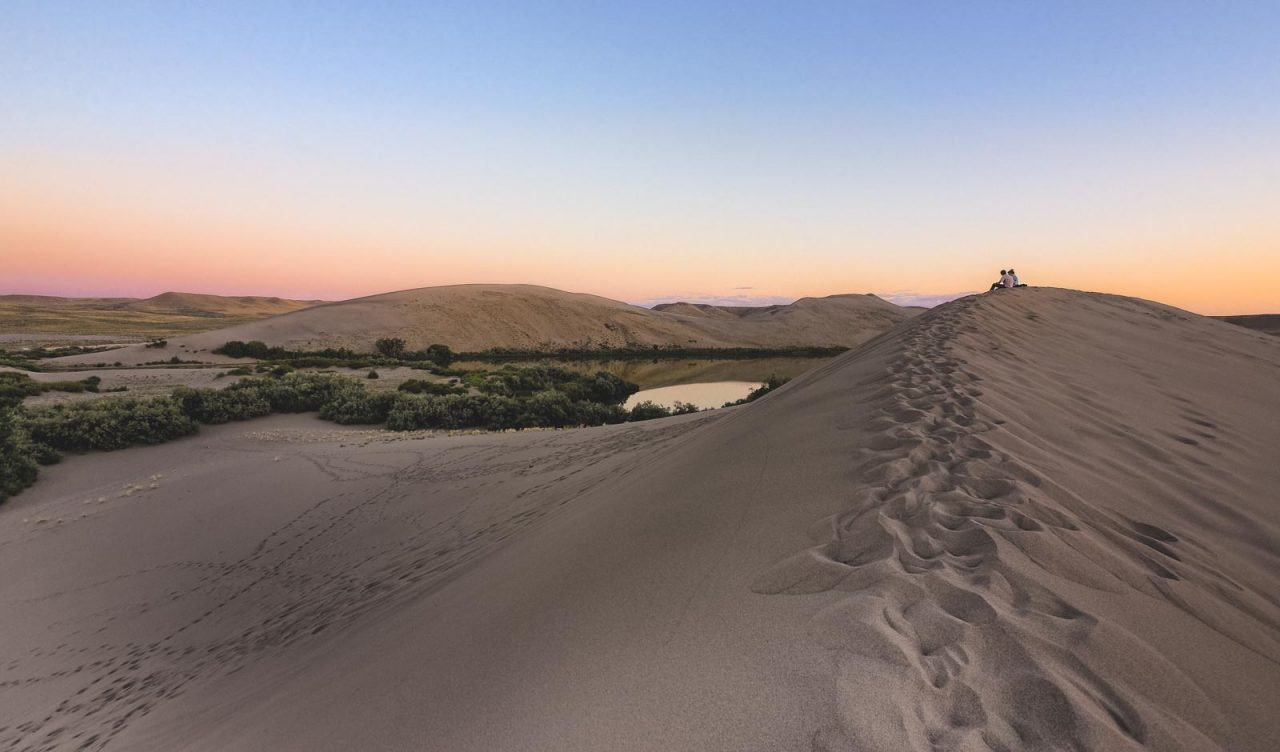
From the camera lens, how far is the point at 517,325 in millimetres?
74938

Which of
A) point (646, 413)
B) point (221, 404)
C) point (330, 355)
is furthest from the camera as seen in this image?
point (330, 355)

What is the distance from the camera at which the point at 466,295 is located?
83.2 meters

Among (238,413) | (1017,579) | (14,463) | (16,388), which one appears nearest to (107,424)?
(14,463)

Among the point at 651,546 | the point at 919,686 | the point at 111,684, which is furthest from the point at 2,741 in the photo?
the point at 919,686

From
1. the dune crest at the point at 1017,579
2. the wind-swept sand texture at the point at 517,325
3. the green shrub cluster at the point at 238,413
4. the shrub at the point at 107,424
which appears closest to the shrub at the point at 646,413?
the green shrub cluster at the point at 238,413

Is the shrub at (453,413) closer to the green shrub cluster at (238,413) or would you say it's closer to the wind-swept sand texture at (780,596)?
the green shrub cluster at (238,413)

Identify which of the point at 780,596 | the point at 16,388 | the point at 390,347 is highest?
the point at 780,596

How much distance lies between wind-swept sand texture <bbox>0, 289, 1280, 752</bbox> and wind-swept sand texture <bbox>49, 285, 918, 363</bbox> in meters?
48.8

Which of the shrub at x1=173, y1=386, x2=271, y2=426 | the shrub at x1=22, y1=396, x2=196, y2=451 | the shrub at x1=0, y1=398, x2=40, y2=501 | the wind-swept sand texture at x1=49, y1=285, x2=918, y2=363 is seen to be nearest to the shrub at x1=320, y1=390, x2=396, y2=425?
the shrub at x1=173, y1=386, x2=271, y2=426

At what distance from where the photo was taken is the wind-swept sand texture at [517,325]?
60375mm

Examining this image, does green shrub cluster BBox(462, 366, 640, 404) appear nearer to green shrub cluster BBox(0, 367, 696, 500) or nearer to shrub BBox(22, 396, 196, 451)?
green shrub cluster BBox(0, 367, 696, 500)

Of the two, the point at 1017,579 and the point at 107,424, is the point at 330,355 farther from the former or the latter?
the point at 1017,579

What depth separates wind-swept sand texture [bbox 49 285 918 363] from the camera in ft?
198

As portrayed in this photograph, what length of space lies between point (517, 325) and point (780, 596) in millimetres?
74674
